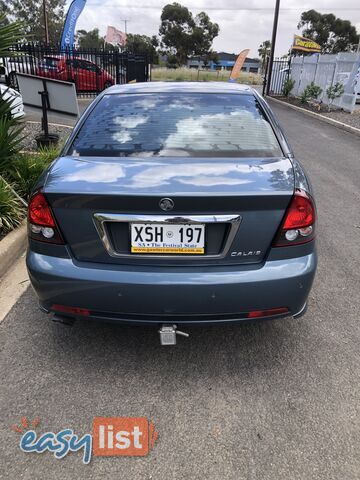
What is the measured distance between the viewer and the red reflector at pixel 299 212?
91.8 inches

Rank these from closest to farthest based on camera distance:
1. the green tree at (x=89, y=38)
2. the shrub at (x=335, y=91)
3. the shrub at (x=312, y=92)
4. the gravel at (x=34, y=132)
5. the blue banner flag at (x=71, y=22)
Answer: the gravel at (x=34, y=132), the shrub at (x=335, y=91), the shrub at (x=312, y=92), the blue banner flag at (x=71, y=22), the green tree at (x=89, y=38)

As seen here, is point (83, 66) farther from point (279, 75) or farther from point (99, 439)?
point (99, 439)

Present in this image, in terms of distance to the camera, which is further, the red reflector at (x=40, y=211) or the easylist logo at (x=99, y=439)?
the red reflector at (x=40, y=211)

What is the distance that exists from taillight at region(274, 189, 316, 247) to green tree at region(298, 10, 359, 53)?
252ft

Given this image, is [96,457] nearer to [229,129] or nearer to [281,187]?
[281,187]

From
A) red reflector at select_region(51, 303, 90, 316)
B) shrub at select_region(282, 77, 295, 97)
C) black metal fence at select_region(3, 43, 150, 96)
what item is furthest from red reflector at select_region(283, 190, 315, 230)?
shrub at select_region(282, 77, 295, 97)

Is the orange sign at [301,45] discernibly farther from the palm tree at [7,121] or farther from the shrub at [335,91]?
the palm tree at [7,121]

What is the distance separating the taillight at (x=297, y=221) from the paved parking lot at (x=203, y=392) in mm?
874

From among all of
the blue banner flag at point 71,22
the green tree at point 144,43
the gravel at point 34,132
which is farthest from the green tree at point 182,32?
the gravel at point 34,132

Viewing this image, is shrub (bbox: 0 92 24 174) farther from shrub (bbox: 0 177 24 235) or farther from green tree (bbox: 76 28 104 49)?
green tree (bbox: 76 28 104 49)

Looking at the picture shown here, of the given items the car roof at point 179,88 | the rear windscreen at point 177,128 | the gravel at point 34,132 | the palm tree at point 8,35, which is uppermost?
the palm tree at point 8,35

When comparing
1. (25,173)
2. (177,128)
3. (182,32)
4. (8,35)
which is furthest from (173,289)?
(182,32)

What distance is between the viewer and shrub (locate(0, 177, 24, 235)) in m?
4.29

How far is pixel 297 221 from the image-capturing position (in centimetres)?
236
